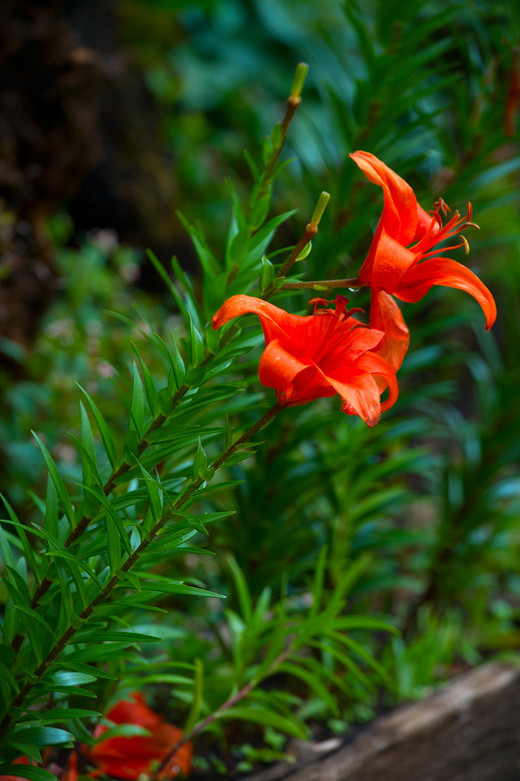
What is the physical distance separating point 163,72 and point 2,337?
1991mm

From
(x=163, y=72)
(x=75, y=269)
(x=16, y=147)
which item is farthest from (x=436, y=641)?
(x=163, y=72)

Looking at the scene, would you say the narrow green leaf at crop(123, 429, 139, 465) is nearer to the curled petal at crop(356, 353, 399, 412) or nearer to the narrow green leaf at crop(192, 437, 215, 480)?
the narrow green leaf at crop(192, 437, 215, 480)

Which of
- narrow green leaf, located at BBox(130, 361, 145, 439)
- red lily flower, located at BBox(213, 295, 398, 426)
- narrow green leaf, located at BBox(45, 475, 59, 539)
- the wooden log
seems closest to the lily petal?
red lily flower, located at BBox(213, 295, 398, 426)

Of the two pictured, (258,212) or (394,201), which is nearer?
(394,201)

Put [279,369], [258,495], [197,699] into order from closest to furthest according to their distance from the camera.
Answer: [279,369], [197,699], [258,495]

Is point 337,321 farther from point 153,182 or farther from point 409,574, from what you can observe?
point 153,182

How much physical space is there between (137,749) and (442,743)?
2.11ft

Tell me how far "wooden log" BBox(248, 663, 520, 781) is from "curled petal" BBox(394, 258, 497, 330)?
80 centimetres

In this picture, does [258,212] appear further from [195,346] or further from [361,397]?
[361,397]

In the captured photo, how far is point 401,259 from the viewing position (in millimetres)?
561

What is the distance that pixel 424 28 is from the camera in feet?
3.37

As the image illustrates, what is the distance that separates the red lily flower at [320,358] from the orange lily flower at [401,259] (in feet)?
0.09

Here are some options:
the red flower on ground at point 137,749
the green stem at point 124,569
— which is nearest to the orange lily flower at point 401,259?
the green stem at point 124,569

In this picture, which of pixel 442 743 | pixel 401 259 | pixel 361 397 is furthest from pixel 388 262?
pixel 442 743
